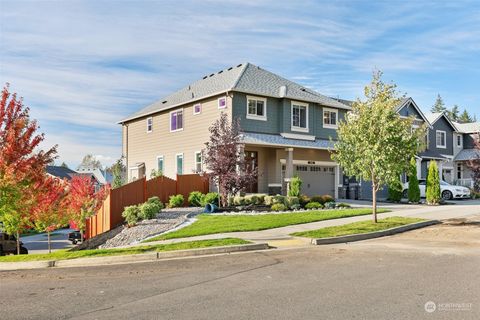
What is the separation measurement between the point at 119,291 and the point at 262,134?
20633 millimetres

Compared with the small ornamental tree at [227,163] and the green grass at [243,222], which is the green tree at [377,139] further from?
the small ornamental tree at [227,163]

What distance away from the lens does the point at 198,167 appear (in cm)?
2861

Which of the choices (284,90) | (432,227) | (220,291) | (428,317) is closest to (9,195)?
(220,291)

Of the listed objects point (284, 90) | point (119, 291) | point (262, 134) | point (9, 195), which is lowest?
point (119, 291)

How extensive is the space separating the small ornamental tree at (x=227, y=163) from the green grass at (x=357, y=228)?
23.1ft

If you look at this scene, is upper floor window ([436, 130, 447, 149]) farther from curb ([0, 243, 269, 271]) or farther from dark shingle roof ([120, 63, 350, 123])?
curb ([0, 243, 269, 271])

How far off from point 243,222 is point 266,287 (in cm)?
955

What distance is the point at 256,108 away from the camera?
27.7 metres

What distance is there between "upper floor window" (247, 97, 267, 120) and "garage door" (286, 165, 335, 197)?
4.22 m

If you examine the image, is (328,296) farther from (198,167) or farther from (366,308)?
(198,167)

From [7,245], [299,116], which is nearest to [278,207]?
[299,116]

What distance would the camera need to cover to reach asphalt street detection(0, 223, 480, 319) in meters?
6.17

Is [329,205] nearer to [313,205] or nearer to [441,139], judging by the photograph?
[313,205]

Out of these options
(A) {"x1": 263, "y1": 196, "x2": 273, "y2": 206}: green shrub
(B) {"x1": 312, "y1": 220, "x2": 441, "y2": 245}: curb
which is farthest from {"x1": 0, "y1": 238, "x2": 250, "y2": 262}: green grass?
(A) {"x1": 263, "y1": 196, "x2": 273, "y2": 206}: green shrub
